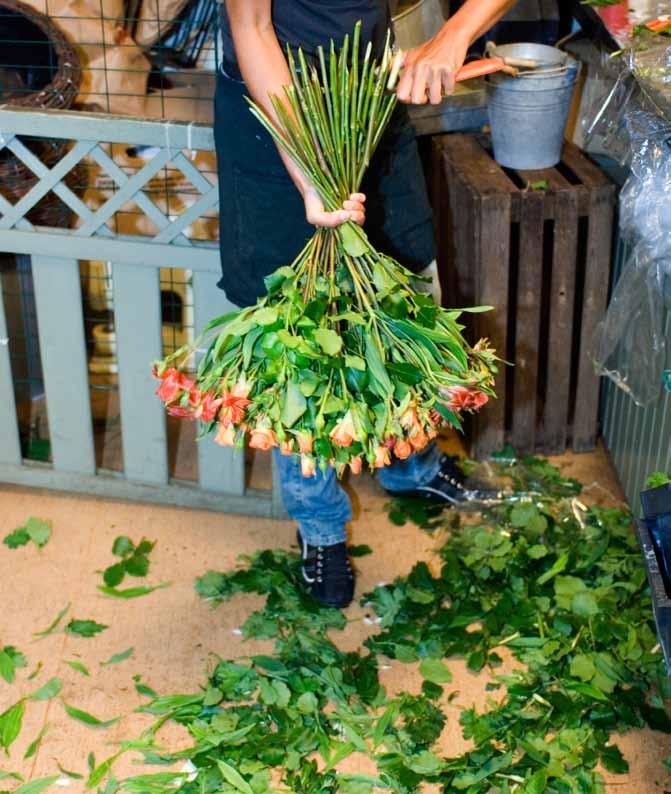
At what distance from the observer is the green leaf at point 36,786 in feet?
7.32

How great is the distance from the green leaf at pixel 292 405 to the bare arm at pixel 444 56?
0.56m

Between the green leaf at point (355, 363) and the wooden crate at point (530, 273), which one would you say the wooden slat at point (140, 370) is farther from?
the green leaf at point (355, 363)

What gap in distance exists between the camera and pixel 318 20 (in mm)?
2207

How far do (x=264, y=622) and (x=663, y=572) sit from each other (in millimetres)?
1102

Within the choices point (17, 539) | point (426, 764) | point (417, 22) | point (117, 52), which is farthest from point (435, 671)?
point (117, 52)

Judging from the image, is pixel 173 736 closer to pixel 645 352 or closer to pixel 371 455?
pixel 371 455

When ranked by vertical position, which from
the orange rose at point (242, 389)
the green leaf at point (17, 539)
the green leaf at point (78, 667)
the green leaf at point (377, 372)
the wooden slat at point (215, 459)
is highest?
the green leaf at point (377, 372)

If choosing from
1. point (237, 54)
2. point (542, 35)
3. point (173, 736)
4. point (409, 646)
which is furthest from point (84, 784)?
point (542, 35)

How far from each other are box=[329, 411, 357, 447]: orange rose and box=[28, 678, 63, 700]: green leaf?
37.0 inches

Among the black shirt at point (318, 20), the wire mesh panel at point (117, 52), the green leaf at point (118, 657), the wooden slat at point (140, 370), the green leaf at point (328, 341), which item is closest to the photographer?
the green leaf at point (328, 341)

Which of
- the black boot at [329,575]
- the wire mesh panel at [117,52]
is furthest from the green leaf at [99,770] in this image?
the wire mesh panel at [117,52]

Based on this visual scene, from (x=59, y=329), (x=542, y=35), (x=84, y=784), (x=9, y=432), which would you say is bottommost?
(x=84, y=784)

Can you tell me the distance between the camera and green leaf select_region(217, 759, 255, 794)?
2.21 metres

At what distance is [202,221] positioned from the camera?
3414 mm
